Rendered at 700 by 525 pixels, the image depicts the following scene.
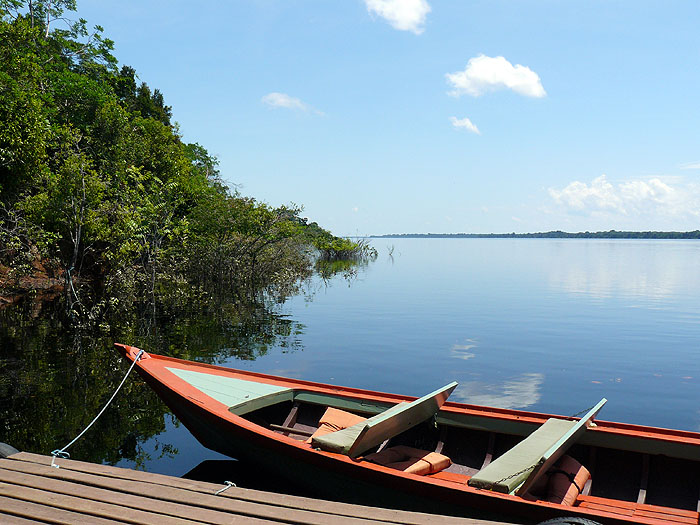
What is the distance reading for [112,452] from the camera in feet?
27.6

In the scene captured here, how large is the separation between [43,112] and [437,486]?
25.1 meters

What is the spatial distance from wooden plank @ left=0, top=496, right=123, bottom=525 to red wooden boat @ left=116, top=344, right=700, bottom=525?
235cm

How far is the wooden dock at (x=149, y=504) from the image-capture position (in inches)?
177

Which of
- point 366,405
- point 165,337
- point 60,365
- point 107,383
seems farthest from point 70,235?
point 366,405

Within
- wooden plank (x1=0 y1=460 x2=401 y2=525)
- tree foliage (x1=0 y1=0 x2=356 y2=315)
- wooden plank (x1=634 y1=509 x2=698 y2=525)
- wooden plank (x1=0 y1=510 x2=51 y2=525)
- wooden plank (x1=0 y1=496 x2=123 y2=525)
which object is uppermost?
tree foliage (x1=0 y1=0 x2=356 y2=315)

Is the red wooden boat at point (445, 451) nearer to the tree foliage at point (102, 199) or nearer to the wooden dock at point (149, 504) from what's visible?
the wooden dock at point (149, 504)

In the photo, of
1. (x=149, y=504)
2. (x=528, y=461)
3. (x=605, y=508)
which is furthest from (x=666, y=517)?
(x=149, y=504)

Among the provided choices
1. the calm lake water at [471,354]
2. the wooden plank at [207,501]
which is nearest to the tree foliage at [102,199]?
the calm lake water at [471,354]

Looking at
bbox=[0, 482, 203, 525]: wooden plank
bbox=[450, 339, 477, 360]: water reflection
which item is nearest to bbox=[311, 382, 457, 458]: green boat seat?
bbox=[0, 482, 203, 525]: wooden plank

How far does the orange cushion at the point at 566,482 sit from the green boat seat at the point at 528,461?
0.35 metres

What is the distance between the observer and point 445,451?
7.16m

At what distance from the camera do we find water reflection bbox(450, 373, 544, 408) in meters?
11.8

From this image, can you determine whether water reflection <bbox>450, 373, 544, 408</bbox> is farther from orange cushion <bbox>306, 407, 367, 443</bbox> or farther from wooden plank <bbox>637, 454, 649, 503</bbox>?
wooden plank <bbox>637, 454, 649, 503</bbox>

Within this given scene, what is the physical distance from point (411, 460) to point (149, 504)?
3.37 meters
